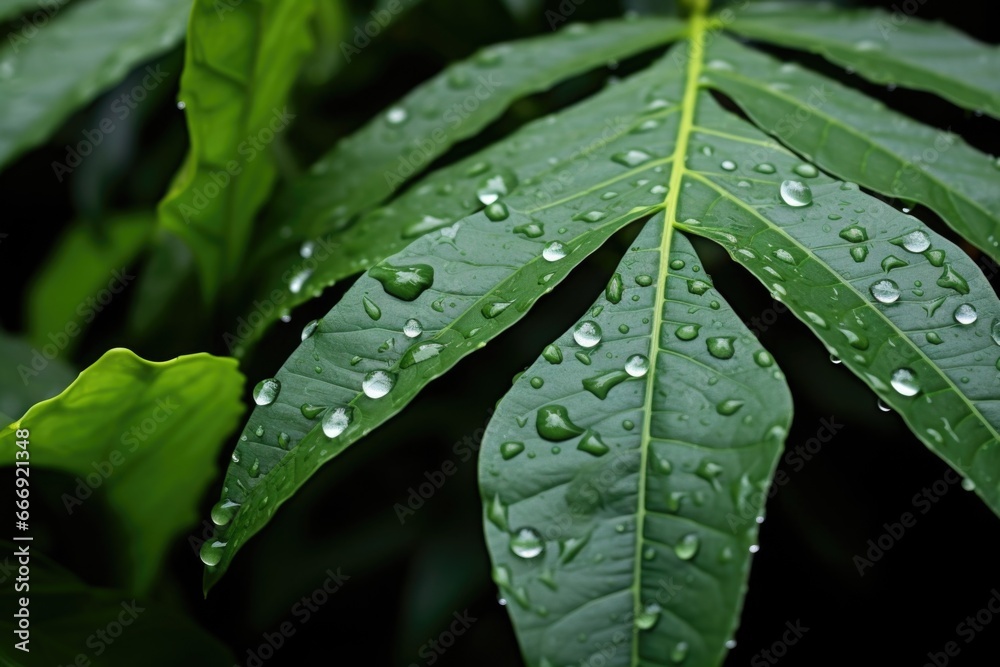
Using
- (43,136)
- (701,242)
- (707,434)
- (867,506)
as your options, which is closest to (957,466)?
(707,434)

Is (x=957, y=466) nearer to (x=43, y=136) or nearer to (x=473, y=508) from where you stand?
Result: (x=473, y=508)

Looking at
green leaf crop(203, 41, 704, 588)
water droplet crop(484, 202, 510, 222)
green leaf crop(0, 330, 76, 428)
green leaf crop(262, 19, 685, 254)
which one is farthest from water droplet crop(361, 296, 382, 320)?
green leaf crop(0, 330, 76, 428)

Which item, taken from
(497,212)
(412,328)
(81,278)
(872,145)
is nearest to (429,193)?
(497,212)

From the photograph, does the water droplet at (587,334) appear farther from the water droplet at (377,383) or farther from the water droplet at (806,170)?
the water droplet at (806,170)

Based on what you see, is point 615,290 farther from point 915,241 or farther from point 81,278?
point 81,278

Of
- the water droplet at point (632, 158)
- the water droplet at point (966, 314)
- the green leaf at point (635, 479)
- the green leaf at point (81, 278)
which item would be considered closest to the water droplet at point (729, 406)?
the green leaf at point (635, 479)
